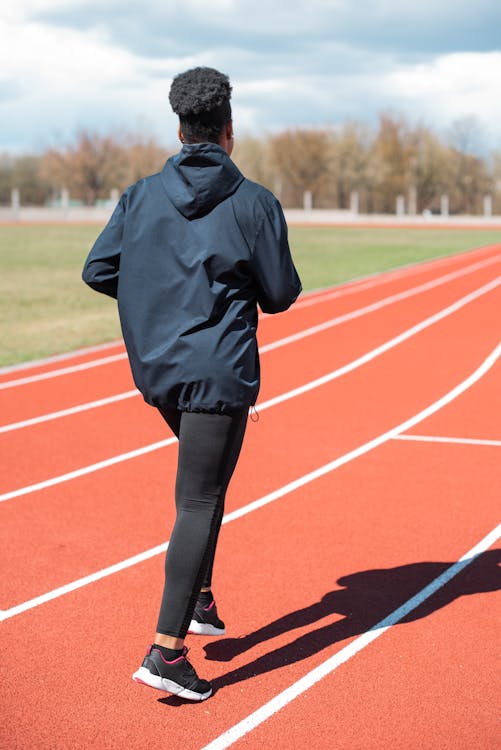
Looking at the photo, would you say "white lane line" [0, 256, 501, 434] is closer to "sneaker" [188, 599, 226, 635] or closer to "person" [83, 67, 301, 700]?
"sneaker" [188, 599, 226, 635]

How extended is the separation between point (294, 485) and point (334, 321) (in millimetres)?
8883

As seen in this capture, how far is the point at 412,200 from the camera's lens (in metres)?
95.2

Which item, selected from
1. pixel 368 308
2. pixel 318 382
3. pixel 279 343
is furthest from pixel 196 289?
pixel 368 308

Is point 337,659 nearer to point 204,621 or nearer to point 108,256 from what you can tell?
point 204,621

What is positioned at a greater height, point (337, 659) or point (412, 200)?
point (412, 200)

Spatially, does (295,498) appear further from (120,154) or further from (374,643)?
(120,154)

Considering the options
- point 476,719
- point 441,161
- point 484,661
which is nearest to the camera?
point 476,719

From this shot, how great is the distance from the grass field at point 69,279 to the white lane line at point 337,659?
28.9ft

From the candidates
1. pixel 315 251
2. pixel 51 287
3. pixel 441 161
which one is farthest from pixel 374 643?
pixel 441 161

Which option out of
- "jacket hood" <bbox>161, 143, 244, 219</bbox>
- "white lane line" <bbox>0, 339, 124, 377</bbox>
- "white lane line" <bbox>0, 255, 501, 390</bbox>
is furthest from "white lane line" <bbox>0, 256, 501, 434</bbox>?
"jacket hood" <bbox>161, 143, 244, 219</bbox>

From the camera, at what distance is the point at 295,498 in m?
6.55

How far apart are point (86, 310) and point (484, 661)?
1581cm

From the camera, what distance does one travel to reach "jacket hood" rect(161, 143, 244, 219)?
3283mm

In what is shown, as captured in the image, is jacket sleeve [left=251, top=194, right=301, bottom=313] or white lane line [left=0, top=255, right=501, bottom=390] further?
white lane line [left=0, top=255, right=501, bottom=390]
